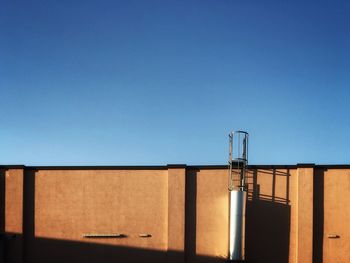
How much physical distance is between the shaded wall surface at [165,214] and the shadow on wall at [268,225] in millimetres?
46

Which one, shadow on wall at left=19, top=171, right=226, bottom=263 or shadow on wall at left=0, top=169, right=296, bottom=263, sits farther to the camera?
shadow on wall at left=19, top=171, right=226, bottom=263

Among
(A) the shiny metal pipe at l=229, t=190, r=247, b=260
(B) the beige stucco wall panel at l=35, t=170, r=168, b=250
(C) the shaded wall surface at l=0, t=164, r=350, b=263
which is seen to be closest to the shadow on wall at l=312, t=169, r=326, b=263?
(C) the shaded wall surface at l=0, t=164, r=350, b=263

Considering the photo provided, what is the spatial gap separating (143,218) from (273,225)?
606 cm

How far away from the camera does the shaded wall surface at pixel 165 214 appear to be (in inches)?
743

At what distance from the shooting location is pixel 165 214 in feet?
64.2

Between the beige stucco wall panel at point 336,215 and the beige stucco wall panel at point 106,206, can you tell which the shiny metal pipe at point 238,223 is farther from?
the beige stucco wall panel at point 336,215

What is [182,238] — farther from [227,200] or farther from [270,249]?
[270,249]

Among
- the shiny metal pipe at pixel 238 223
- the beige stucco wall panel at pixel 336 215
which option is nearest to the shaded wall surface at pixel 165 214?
the beige stucco wall panel at pixel 336 215

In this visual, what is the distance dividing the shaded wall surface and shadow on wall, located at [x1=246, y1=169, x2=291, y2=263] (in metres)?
0.05

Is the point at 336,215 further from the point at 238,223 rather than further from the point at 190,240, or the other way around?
the point at 190,240

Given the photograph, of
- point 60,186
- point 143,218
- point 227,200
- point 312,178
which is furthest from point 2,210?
point 312,178

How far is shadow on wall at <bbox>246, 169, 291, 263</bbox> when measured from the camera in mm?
18984

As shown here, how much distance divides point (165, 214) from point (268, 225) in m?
4.80

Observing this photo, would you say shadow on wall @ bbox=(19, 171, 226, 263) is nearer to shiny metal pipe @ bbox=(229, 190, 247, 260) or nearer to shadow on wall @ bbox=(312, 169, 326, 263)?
shiny metal pipe @ bbox=(229, 190, 247, 260)
